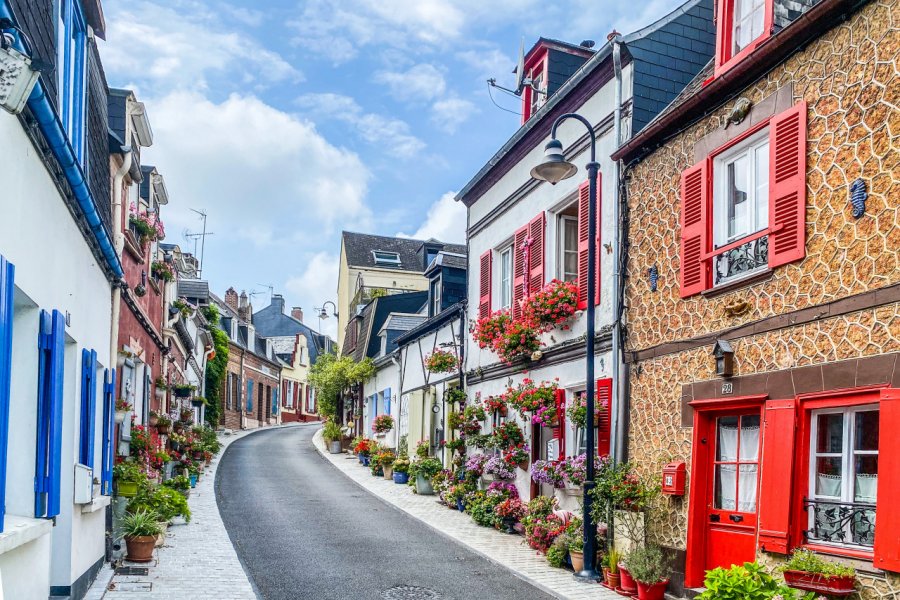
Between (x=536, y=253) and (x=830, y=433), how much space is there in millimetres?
6553

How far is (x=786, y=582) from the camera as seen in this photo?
6.46 meters

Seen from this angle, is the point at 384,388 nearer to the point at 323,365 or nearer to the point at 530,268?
the point at 323,365

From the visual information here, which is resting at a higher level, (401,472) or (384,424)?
(384,424)

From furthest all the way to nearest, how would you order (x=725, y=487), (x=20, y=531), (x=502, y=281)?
(x=502, y=281) < (x=725, y=487) < (x=20, y=531)

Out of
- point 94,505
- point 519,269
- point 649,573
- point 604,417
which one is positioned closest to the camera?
point 94,505

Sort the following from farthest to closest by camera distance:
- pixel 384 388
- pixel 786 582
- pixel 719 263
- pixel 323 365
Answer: pixel 323 365 < pixel 384 388 < pixel 719 263 < pixel 786 582

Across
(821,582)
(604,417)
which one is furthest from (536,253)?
(821,582)

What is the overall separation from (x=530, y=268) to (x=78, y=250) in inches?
288

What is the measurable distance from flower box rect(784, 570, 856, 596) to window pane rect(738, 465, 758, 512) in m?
1.45

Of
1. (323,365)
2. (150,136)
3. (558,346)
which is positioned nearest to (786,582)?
(558,346)

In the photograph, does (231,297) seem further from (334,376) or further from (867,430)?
(867,430)

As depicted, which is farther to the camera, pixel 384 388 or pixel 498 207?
pixel 384 388

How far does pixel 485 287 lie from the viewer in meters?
15.2

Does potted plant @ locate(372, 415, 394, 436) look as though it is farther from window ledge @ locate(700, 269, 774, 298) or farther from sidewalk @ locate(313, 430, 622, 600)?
window ledge @ locate(700, 269, 774, 298)
